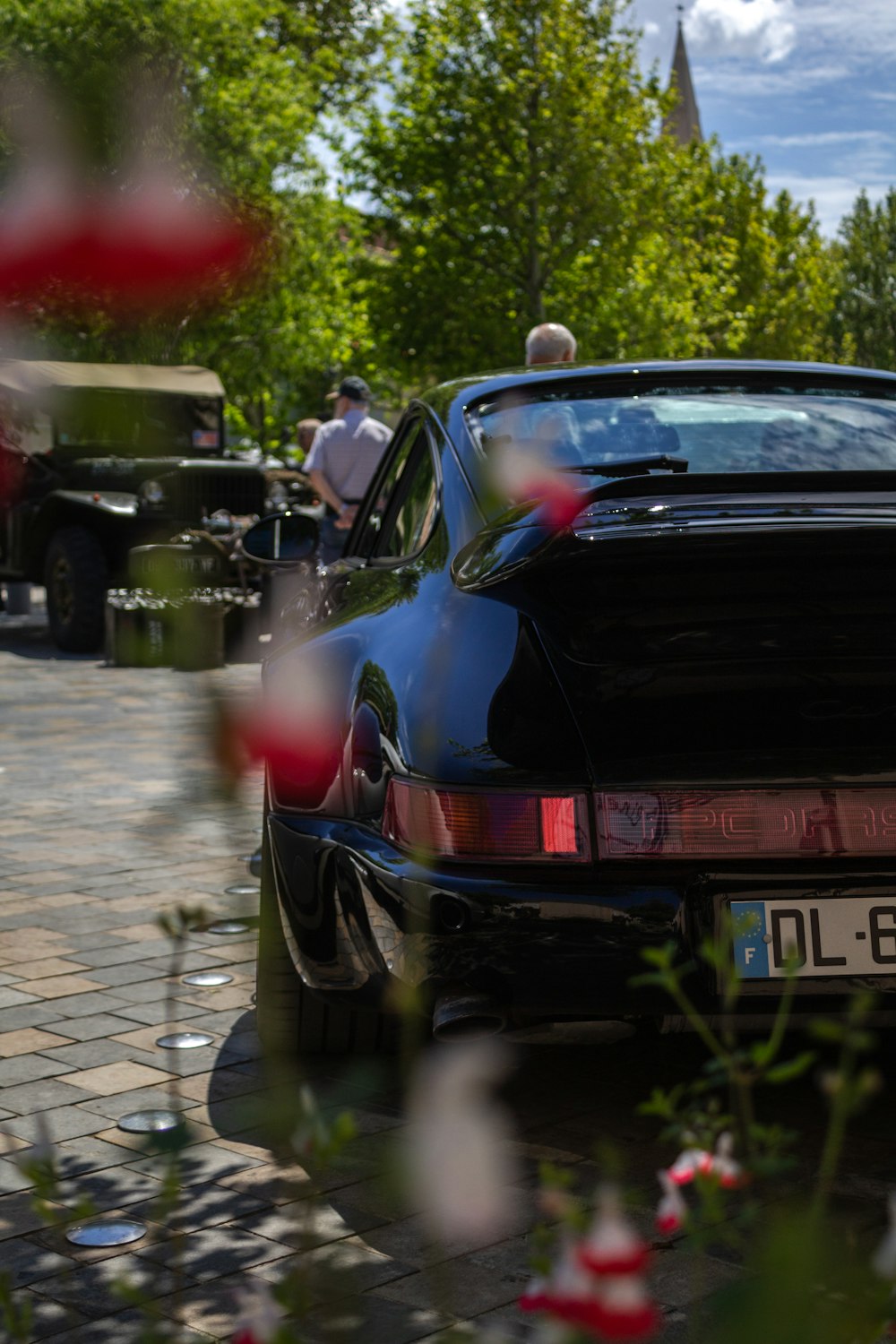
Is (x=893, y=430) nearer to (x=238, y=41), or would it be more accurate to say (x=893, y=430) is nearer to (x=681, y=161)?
(x=238, y=41)

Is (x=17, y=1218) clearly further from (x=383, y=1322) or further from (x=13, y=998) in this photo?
(x=13, y=998)

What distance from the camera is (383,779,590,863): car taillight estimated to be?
307 centimetres

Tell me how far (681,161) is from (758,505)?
129ft

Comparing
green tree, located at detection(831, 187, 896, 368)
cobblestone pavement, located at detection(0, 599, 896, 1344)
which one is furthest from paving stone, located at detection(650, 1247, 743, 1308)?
green tree, located at detection(831, 187, 896, 368)

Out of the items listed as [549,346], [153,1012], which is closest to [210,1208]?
[153,1012]

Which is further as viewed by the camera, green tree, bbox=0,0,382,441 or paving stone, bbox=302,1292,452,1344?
paving stone, bbox=302,1292,452,1344

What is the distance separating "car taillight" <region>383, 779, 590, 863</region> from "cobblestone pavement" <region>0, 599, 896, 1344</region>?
0.37m

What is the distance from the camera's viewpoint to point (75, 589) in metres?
15.5

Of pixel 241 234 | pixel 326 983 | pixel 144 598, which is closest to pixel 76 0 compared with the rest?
pixel 241 234

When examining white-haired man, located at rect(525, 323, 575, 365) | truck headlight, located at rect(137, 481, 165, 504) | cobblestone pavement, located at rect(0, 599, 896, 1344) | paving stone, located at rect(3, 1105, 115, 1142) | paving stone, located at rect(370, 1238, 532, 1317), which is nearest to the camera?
cobblestone pavement, located at rect(0, 599, 896, 1344)

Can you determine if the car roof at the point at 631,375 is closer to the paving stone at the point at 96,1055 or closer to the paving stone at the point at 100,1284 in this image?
the paving stone at the point at 96,1055

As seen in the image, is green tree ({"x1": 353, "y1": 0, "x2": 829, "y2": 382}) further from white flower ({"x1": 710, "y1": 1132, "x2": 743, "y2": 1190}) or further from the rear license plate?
white flower ({"x1": 710, "y1": 1132, "x2": 743, "y2": 1190})

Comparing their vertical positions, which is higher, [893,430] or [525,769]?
[893,430]

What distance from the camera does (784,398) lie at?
4238 millimetres
